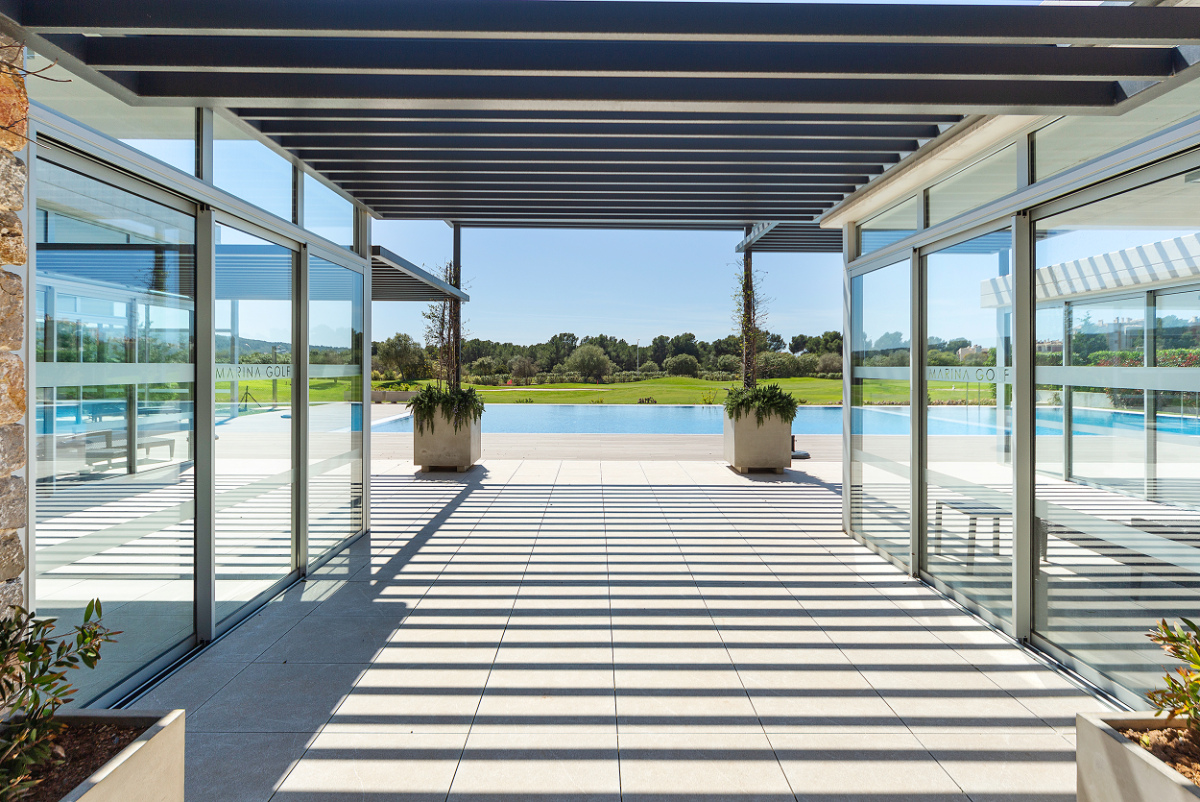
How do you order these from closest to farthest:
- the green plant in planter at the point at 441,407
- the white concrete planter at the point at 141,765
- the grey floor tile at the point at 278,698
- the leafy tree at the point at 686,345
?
the white concrete planter at the point at 141,765 → the grey floor tile at the point at 278,698 → the green plant in planter at the point at 441,407 → the leafy tree at the point at 686,345

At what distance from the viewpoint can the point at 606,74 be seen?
3188mm

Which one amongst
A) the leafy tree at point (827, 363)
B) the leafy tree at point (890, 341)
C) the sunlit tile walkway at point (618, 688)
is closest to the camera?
the sunlit tile walkway at point (618, 688)

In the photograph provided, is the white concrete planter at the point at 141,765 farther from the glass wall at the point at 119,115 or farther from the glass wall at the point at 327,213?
the glass wall at the point at 327,213

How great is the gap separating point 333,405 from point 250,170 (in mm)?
2168

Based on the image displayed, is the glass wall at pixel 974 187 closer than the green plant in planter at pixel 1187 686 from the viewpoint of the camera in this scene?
No

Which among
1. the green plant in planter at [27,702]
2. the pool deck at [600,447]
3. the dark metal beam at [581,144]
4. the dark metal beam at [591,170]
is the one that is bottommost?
the pool deck at [600,447]

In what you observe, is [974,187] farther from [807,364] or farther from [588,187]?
[807,364]

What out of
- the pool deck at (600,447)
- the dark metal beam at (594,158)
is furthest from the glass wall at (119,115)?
the pool deck at (600,447)

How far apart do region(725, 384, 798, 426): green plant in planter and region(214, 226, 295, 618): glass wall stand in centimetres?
720

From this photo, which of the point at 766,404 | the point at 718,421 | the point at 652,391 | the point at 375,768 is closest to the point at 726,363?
the point at 652,391

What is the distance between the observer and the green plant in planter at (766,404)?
34.4 feet

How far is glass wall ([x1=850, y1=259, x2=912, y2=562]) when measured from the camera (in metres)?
5.55

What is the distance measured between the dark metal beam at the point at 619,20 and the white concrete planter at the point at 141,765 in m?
2.62

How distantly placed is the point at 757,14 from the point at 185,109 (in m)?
3.12
